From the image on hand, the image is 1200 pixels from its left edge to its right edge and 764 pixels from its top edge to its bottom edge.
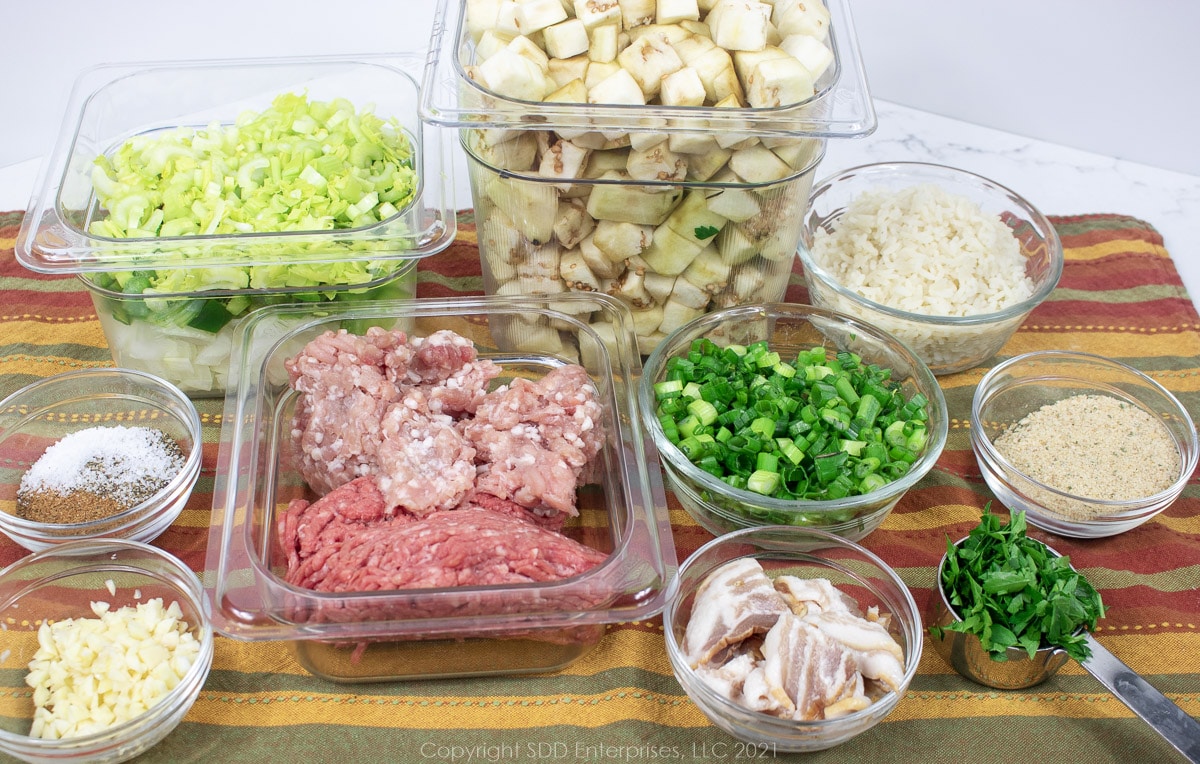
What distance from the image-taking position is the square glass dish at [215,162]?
8.34 feet

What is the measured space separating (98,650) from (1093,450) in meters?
2.41

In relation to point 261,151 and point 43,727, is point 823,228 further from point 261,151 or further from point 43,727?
point 43,727

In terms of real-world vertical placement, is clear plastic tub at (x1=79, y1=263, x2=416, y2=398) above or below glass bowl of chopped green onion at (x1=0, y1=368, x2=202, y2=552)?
above

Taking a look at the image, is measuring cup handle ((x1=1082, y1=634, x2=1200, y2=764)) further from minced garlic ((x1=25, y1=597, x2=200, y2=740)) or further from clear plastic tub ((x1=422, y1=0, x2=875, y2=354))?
minced garlic ((x1=25, y1=597, x2=200, y2=740))

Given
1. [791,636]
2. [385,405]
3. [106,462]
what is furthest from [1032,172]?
[106,462]

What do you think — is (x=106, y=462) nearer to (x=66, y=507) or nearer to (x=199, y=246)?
(x=66, y=507)

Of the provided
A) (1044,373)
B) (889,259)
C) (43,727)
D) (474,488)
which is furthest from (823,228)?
(43,727)

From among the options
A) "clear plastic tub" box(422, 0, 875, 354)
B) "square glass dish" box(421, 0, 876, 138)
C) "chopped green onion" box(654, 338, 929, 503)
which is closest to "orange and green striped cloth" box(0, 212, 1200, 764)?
"chopped green onion" box(654, 338, 929, 503)

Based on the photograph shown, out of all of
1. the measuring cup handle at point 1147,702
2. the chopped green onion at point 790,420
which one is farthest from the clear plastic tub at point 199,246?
the measuring cup handle at point 1147,702

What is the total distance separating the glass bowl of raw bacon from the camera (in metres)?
1.95

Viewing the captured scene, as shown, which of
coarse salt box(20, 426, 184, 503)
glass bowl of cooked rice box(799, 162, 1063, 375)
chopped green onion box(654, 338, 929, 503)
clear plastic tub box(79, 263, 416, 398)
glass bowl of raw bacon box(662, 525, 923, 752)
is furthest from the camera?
glass bowl of cooked rice box(799, 162, 1063, 375)

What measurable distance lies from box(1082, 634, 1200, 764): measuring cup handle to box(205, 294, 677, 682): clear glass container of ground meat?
0.93 m

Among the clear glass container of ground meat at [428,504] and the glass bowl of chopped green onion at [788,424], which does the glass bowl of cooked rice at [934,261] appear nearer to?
the glass bowl of chopped green onion at [788,424]

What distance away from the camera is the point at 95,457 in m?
2.54
